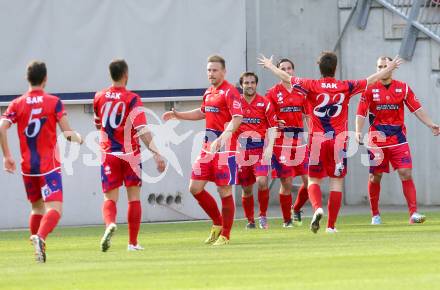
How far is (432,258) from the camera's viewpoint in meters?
12.4

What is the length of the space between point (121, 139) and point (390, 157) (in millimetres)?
5695

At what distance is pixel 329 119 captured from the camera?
16.8 meters

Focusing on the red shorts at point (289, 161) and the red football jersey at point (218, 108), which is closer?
the red football jersey at point (218, 108)

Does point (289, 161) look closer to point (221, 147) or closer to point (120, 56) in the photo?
point (120, 56)

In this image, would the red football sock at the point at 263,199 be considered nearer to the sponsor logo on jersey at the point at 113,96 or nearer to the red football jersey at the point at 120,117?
the red football jersey at the point at 120,117

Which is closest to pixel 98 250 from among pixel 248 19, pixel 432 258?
pixel 432 258

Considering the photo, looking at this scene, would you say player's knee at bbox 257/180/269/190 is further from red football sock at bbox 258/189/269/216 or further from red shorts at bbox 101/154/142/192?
red shorts at bbox 101/154/142/192

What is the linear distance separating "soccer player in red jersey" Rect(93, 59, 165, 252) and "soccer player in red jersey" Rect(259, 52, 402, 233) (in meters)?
2.66

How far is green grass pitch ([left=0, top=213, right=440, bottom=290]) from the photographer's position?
10.7 meters

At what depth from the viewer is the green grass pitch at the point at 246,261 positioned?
1073cm

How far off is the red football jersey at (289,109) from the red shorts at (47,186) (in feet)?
20.9

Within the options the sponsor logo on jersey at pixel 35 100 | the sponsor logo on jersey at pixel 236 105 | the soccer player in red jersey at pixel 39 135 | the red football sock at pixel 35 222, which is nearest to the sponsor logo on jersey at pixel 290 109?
the sponsor logo on jersey at pixel 236 105

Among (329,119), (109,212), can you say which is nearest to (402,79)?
(329,119)

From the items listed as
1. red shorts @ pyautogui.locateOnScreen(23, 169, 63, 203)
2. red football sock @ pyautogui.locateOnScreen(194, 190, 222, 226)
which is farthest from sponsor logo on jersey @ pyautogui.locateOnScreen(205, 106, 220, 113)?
red shorts @ pyautogui.locateOnScreen(23, 169, 63, 203)
